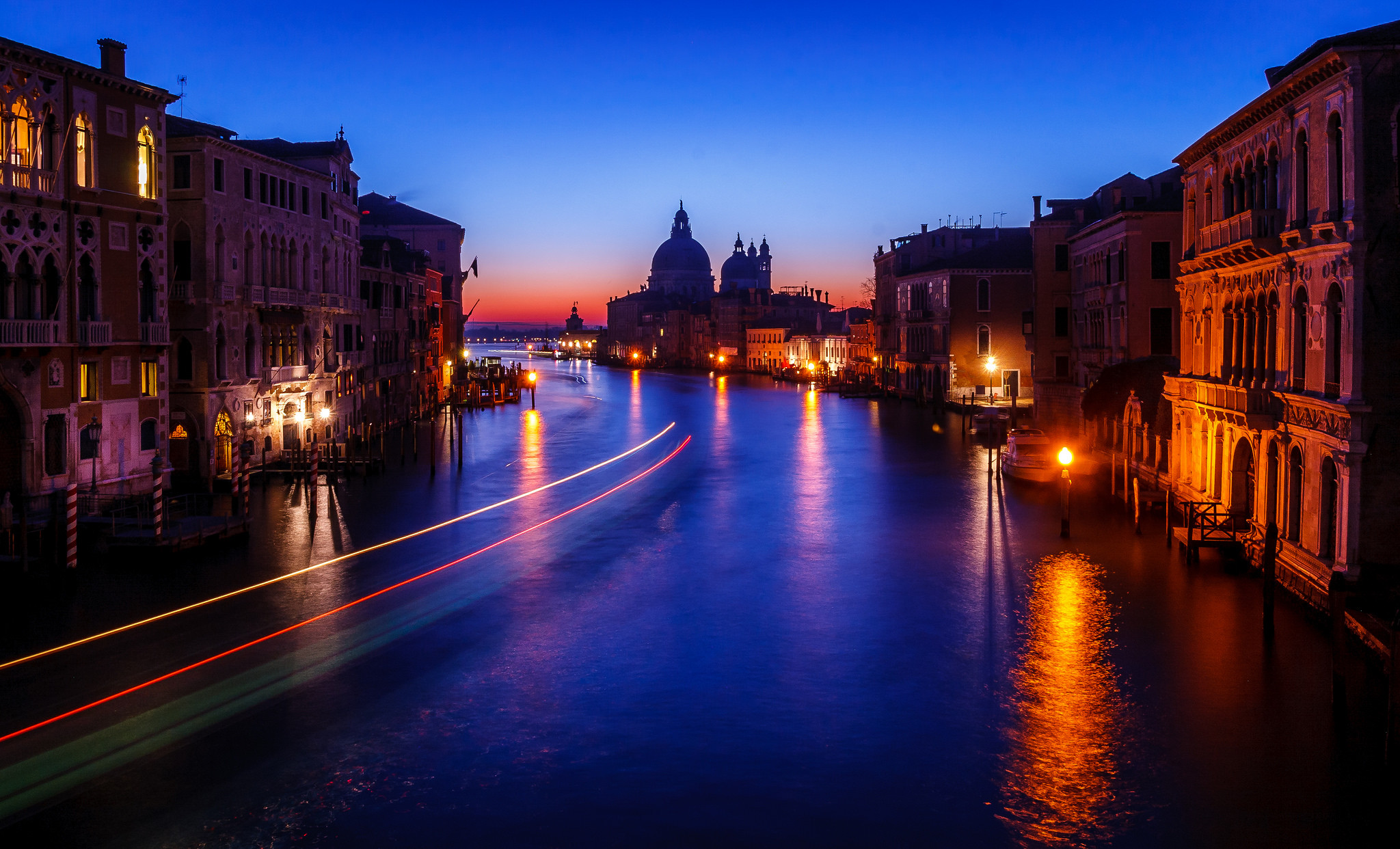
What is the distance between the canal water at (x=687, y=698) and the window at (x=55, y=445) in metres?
4.78

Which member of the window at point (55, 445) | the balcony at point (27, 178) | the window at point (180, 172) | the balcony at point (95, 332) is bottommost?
the window at point (55, 445)

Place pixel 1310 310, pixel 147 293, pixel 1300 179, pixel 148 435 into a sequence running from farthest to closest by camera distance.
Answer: pixel 147 293
pixel 148 435
pixel 1300 179
pixel 1310 310

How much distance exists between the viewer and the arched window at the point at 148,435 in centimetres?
2867

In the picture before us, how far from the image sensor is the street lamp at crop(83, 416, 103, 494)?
26375 mm

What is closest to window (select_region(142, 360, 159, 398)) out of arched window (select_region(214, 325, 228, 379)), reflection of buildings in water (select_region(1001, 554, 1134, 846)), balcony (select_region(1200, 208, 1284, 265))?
arched window (select_region(214, 325, 228, 379))

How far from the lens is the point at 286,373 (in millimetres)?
37844

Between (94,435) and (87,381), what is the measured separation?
1280 mm

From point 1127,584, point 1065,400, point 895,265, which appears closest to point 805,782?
point 1127,584

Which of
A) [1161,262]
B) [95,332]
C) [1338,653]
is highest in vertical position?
[1161,262]

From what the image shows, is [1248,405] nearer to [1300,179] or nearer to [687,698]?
[1300,179]

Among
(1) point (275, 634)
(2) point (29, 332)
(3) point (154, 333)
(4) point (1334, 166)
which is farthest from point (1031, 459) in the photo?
(2) point (29, 332)

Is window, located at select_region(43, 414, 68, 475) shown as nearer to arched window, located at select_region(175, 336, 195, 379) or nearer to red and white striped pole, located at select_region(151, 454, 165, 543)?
red and white striped pole, located at select_region(151, 454, 165, 543)

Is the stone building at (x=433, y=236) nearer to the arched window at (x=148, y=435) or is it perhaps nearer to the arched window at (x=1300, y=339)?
the arched window at (x=148, y=435)

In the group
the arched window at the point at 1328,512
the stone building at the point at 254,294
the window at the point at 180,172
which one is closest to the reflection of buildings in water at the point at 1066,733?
the arched window at the point at 1328,512
